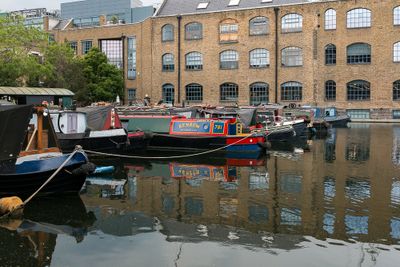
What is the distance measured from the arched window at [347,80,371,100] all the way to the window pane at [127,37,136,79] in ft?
70.6

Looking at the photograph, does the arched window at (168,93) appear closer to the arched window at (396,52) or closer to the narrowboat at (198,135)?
the arched window at (396,52)

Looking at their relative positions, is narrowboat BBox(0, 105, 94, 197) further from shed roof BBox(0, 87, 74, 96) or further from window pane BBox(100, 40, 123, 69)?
window pane BBox(100, 40, 123, 69)

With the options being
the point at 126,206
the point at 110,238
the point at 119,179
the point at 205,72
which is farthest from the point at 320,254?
the point at 205,72

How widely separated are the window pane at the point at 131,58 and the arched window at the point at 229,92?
9959mm

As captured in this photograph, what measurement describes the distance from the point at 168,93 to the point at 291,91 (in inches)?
487

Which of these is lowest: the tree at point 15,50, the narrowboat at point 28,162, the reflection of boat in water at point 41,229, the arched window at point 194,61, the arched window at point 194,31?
the reflection of boat in water at point 41,229

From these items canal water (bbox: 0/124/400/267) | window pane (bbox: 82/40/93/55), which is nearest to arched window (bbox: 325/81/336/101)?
window pane (bbox: 82/40/93/55)

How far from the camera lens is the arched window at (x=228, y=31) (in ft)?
150

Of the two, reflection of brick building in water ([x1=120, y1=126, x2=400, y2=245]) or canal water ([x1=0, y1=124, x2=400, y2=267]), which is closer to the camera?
canal water ([x1=0, y1=124, x2=400, y2=267])

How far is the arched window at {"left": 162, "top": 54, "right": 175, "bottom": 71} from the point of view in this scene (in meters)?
48.6

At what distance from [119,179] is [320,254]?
26.5 ft

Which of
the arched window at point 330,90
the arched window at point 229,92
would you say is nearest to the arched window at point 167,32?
the arched window at point 229,92

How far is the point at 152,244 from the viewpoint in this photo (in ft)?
26.3

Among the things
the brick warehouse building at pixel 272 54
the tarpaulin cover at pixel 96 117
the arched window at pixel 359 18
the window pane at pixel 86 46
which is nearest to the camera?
the tarpaulin cover at pixel 96 117
